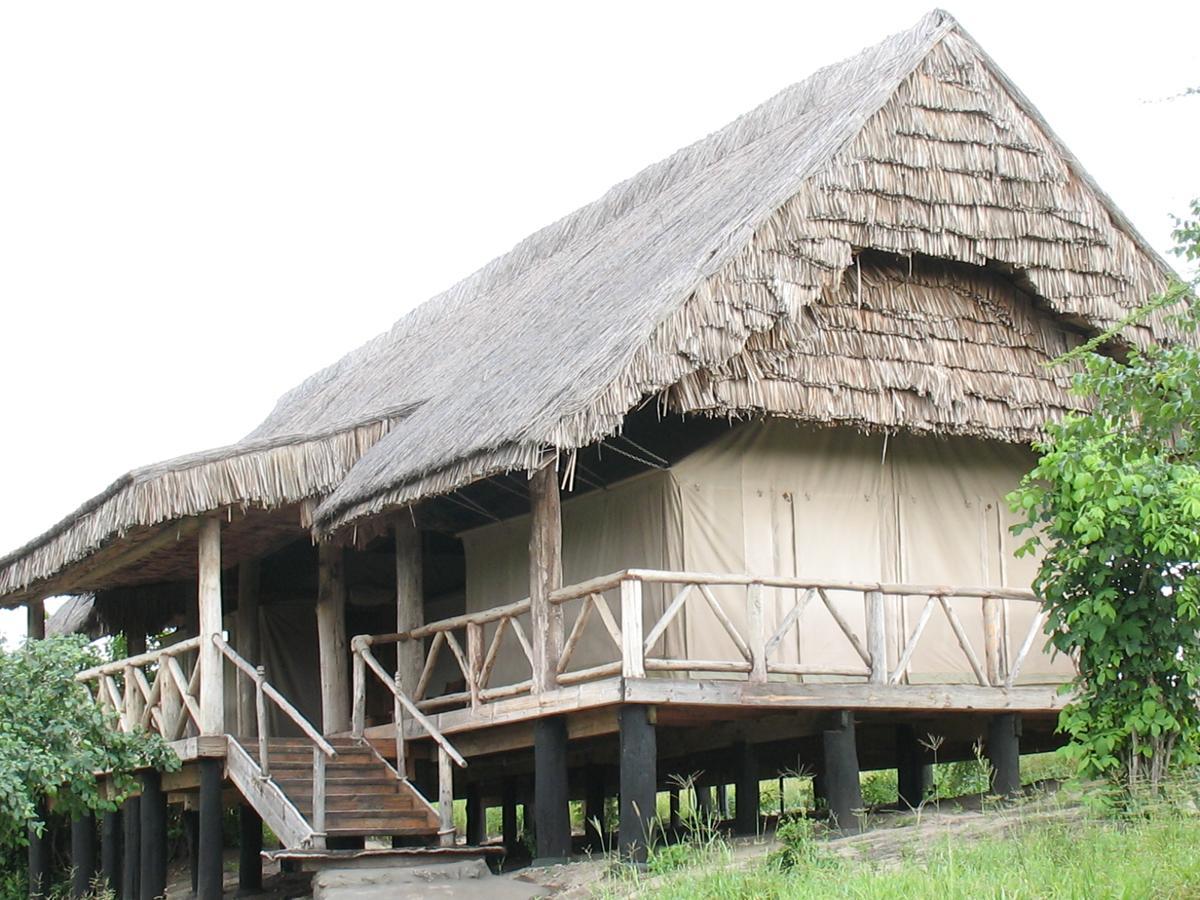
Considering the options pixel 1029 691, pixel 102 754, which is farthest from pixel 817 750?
pixel 102 754

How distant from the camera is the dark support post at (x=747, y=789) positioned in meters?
13.3

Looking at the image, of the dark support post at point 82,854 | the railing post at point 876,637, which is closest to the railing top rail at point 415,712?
the railing post at point 876,637

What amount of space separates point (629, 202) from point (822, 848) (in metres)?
8.90

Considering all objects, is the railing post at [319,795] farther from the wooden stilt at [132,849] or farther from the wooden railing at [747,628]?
the wooden stilt at [132,849]

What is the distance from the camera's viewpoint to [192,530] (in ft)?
44.6

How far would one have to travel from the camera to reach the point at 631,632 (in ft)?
36.6

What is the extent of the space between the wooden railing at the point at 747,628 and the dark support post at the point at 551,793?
34cm

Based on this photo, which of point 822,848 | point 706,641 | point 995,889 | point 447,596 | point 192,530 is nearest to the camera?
point 995,889

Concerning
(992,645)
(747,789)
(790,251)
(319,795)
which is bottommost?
(747,789)

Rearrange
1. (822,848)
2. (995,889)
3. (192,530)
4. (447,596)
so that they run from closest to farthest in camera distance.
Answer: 1. (995,889)
2. (822,848)
3. (192,530)
4. (447,596)

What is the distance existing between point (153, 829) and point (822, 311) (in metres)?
6.54

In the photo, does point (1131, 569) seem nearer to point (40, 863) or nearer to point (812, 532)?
point (812, 532)

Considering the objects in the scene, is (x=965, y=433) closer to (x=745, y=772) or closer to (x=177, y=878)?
(x=745, y=772)

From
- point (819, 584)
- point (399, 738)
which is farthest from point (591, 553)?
point (819, 584)
